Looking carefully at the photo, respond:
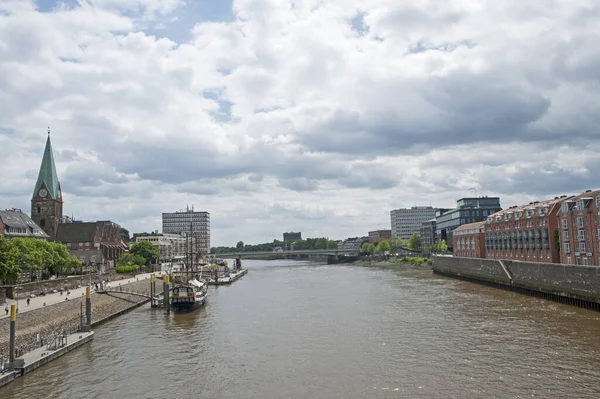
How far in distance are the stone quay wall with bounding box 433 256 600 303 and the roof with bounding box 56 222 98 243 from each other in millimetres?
96807

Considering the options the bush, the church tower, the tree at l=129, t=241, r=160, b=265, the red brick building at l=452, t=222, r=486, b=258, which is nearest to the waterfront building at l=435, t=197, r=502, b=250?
the red brick building at l=452, t=222, r=486, b=258

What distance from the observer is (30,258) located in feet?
224

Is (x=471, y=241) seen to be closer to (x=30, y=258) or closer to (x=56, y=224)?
(x=30, y=258)

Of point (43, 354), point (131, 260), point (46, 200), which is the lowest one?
point (43, 354)

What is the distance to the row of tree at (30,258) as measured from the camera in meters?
58.6

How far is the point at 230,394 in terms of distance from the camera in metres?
29.1

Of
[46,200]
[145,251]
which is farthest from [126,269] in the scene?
[46,200]

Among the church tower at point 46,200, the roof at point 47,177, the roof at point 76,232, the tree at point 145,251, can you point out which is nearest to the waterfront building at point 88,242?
the roof at point 76,232

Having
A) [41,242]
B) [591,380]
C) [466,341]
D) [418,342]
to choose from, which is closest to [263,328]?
[418,342]

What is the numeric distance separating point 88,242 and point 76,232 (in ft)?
16.7

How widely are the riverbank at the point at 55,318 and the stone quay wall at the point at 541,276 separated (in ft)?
189

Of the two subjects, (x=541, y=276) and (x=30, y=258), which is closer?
(x=30, y=258)

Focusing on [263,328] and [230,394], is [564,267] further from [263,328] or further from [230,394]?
[230,394]

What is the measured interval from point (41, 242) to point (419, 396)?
72.5 metres
